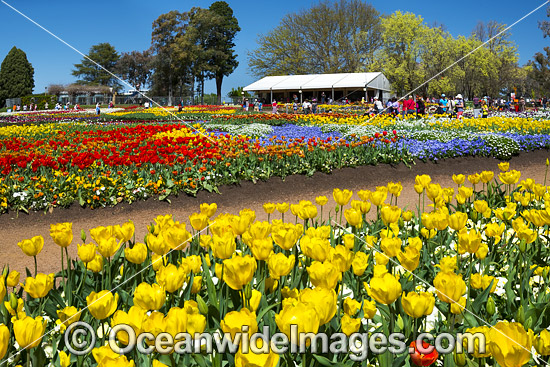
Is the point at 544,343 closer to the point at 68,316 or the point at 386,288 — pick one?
the point at 386,288

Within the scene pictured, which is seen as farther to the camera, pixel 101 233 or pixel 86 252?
pixel 101 233

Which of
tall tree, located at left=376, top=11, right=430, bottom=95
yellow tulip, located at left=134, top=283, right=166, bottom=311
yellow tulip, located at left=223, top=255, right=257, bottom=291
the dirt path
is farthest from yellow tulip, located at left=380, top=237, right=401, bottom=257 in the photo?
tall tree, located at left=376, top=11, right=430, bottom=95

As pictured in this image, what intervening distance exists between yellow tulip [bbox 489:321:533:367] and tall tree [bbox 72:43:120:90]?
304ft

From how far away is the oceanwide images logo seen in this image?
4.31 feet

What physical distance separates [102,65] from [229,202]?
91149 millimetres

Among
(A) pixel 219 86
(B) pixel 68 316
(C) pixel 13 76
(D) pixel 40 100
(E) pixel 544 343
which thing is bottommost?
(B) pixel 68 316

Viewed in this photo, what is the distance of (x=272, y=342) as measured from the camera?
51.2 inches

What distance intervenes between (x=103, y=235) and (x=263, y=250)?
32.4 inches

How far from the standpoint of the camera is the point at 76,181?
22.6 feet

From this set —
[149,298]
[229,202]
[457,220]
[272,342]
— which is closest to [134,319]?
[149,298]

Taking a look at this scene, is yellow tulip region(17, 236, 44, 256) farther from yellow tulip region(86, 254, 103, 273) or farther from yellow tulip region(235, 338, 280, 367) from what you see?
yellow tulip region(235, 338, 280, 367)

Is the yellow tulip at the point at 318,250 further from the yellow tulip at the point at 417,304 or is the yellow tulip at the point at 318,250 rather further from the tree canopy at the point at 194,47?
the tree canopy at the point at 194,47

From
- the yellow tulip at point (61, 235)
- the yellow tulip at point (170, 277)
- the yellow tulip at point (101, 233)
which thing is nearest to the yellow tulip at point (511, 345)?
the yellow tulip at point (170, 277)

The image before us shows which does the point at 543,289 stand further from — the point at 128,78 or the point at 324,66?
the point at 128,78
